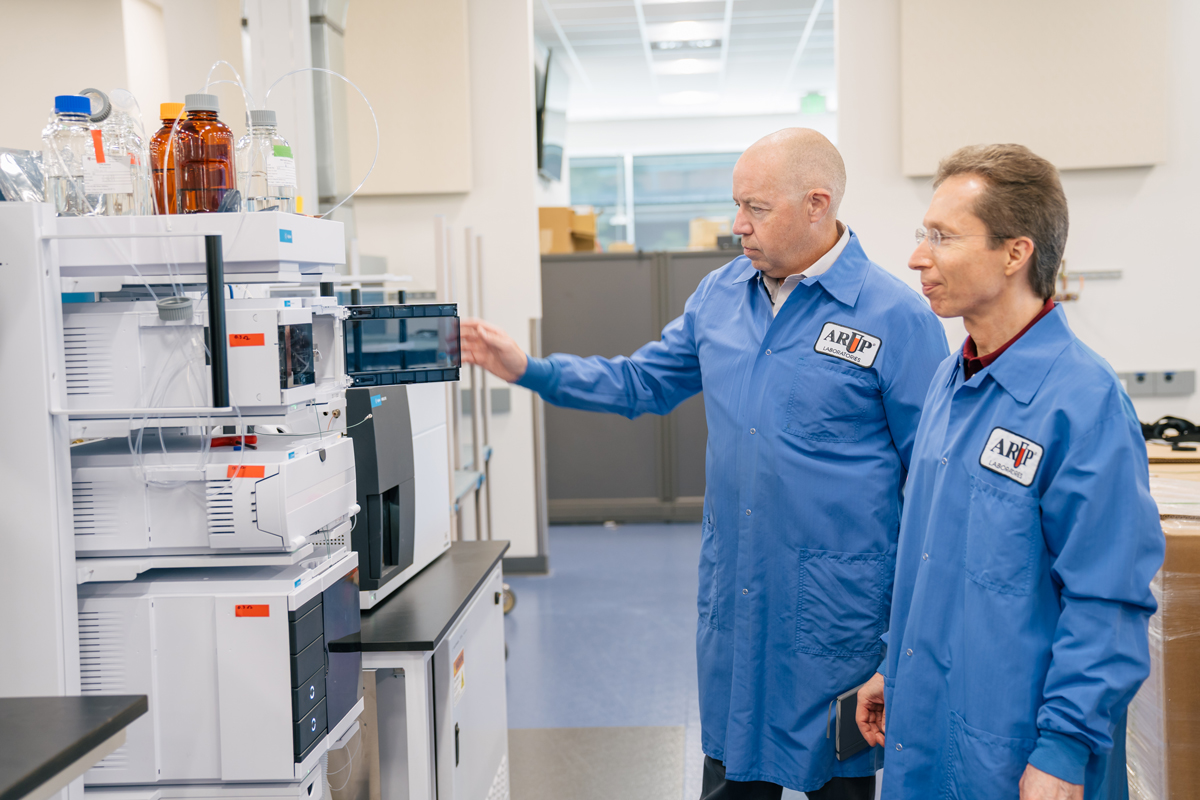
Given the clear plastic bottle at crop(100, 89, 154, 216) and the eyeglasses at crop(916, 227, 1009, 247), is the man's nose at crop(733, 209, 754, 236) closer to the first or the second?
the eyeglasses at crop(916, 227, 1009, 247)

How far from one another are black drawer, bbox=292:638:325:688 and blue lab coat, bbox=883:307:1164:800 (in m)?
0.87

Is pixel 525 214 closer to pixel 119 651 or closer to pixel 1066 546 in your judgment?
pixel 119 651

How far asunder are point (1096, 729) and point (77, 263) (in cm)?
151

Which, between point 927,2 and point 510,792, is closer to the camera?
point 510,792

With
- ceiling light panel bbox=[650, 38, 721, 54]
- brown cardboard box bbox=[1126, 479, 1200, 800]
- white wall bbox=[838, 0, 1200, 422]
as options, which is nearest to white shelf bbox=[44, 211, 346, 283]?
brown cardboard box bbox=[1126, 479, 1200, 800]

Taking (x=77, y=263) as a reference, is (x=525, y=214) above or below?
above

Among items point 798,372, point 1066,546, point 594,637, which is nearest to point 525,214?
point 594,637

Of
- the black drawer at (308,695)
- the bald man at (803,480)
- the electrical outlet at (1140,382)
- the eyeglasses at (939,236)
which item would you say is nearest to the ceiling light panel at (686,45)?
the electrical outlet at (1140,382)

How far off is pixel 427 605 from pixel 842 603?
0.84 metres

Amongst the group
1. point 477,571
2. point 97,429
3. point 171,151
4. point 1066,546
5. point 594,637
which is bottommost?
point 594,637

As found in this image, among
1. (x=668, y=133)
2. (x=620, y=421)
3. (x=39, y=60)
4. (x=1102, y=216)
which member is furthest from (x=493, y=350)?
(x=668, y=133)

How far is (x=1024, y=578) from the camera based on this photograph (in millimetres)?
1125

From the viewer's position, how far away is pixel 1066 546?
108cm

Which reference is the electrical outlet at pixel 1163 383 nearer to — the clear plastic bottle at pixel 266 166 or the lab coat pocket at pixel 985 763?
the lab coat pocket at pixel 985 763
